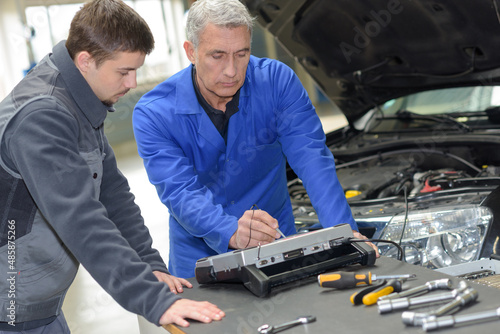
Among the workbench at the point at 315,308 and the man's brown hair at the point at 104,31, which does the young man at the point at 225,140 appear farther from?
the man's brown hair at the point at 104,31

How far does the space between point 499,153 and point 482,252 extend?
0.79m

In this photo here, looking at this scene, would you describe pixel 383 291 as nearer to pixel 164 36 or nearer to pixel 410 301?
pixel 410 301

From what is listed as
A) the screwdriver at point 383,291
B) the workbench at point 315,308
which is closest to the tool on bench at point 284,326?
the workbench at point 315,308

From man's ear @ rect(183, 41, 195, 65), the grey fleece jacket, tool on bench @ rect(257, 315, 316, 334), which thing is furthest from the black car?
the grey fleece jacket

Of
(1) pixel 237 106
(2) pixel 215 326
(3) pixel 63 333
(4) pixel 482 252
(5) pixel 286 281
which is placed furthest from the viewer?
(1) pixel 237 106

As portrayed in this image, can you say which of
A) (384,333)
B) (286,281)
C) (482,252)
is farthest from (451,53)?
(384,333)

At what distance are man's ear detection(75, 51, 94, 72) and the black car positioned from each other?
1.13 metres

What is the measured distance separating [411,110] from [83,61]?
200cm

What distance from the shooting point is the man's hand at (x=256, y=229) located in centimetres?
143

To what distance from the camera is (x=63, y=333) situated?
132cm

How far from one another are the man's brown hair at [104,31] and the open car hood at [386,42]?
1.20 meters

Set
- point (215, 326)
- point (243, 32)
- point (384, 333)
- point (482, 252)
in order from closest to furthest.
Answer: point (384, 333), point (215, 326), point (243, 32), point (482, 252)

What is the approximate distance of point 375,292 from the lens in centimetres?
108

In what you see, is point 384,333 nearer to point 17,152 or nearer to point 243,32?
point 17,152
